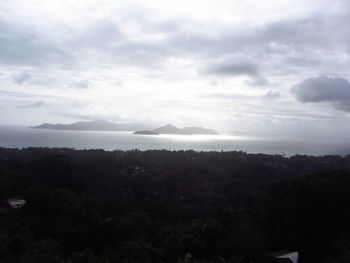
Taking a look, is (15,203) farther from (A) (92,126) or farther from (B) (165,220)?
(A) (92,126)

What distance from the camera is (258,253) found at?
28.1 feet

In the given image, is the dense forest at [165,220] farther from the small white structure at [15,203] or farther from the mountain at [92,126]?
the mountain at [92,126]

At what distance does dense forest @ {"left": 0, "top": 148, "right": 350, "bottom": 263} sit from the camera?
29.4 ft

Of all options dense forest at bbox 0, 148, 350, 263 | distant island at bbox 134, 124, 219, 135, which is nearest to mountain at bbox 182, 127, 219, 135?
distant island at bbox 134, 124, 219, 135

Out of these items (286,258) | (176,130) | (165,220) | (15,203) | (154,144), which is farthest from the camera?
(176,130)

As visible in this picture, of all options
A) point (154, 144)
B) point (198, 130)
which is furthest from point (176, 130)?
point (154, 144)

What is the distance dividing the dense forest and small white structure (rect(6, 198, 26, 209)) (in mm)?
379

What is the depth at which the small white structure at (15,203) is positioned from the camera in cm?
1492

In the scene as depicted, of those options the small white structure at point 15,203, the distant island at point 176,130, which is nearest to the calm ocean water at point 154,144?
the distant island at point 176,130

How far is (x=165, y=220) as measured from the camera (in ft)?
49.0

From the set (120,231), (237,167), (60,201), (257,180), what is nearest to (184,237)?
(120,231)

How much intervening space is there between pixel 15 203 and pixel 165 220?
6.33 metres

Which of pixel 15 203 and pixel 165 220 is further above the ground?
pixel 15 203

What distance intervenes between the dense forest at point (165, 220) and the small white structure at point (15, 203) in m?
0.38
